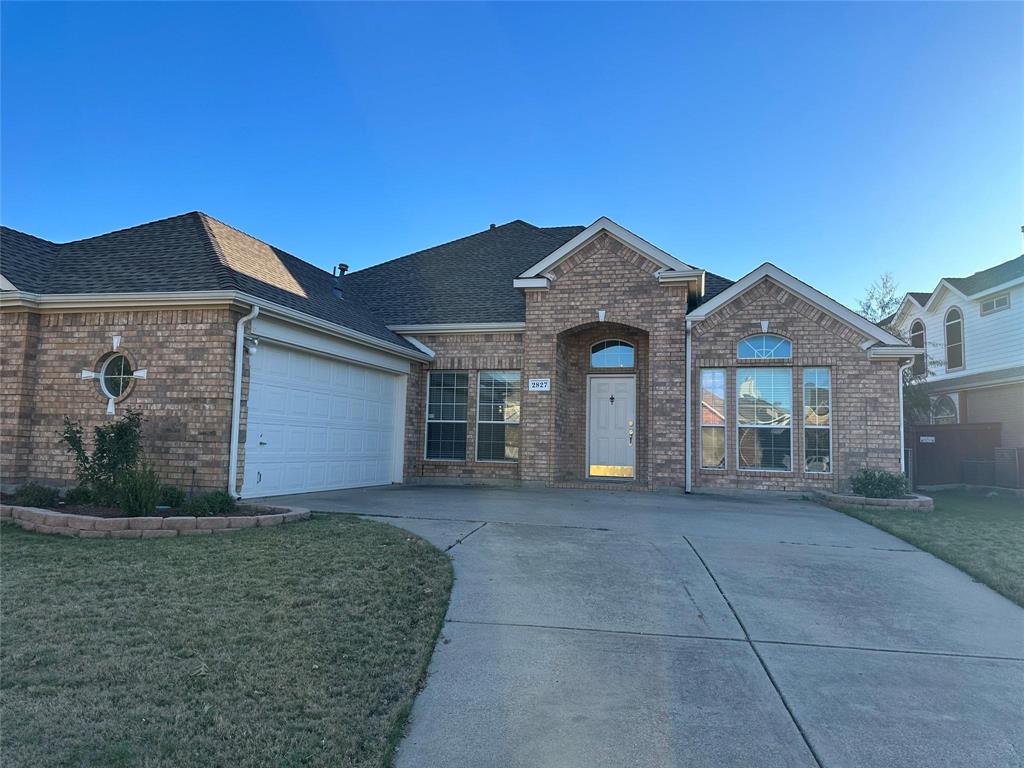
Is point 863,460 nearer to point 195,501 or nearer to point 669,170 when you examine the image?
point 669,170

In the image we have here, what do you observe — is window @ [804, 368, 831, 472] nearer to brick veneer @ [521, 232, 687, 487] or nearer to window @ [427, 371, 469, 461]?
brick veneer @ [521, 232, 687, 487]

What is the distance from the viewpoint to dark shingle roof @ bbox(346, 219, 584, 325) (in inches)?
540

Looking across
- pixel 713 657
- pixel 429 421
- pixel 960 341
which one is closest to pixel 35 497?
pixel 429 421

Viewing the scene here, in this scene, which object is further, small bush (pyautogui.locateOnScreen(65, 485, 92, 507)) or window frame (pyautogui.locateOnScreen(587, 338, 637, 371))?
window frame (pyautogui.locateOnScreen(587, 338, 637, 371))

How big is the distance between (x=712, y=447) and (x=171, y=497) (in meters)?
9.49

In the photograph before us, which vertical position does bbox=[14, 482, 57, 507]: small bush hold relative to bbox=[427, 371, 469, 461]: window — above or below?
below

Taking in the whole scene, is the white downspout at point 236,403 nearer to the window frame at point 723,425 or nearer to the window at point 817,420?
the window frame at point 723,425

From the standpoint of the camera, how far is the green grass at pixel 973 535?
5676mm

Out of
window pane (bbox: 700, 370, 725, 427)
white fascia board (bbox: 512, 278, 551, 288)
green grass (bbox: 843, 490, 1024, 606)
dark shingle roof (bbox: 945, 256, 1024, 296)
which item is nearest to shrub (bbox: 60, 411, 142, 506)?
white fascia board (bbox: 512, 278, 551, 288)

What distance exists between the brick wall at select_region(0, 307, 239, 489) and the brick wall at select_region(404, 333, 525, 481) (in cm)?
506

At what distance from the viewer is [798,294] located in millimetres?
11539

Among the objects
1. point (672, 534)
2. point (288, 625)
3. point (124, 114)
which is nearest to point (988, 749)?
point (288, 625)

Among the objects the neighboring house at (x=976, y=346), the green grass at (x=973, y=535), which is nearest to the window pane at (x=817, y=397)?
the green grass at (x=973, y=535)

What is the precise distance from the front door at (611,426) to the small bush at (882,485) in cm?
456
